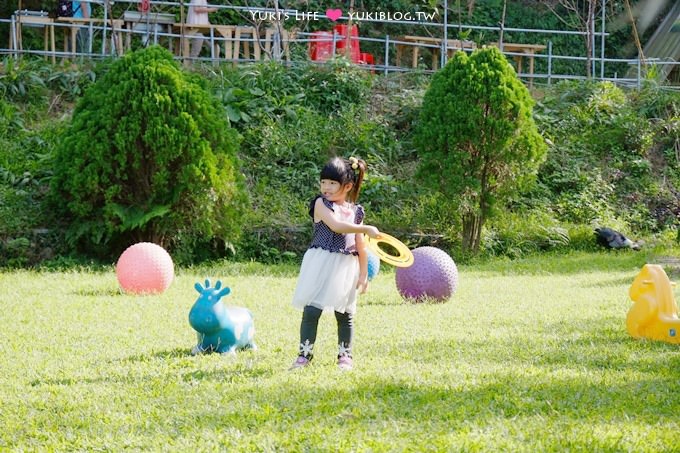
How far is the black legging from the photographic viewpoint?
6.00m

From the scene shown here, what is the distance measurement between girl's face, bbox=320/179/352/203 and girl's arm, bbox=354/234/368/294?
0.90 ft

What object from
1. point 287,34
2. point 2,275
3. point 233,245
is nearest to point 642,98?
point 287,34

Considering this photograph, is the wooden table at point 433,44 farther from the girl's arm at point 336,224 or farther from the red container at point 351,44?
the girl's arm at point 336,224

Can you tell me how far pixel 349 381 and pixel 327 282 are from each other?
65 cm

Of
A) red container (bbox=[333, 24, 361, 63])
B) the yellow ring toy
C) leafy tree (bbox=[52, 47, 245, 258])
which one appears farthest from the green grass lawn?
red container (bbox=[333, 24, 361, 63])

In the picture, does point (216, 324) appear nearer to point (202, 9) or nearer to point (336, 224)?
point (336, 224)

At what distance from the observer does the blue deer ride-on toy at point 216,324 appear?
6438 mm

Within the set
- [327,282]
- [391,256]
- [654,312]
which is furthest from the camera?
[654,312]

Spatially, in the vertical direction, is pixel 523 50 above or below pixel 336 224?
above

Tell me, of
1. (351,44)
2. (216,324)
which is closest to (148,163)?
(216,324)

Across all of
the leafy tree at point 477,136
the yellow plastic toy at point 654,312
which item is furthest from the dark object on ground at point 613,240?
the yellow plastic toy at point 654,312

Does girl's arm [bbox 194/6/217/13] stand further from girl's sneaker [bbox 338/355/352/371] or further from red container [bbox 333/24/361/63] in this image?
girl's sneaker [bbox 338/355/352/371]

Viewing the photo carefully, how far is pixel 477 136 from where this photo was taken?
13289mm

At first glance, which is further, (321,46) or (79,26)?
(321,46)
